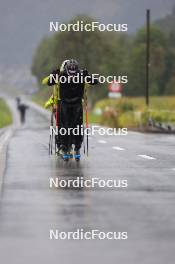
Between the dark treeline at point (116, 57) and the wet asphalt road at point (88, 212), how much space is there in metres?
121

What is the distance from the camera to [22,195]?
12.6m

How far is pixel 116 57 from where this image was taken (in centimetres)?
15338

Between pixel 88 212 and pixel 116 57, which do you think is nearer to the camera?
pixel 88 212

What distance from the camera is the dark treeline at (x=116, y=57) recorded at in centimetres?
14000

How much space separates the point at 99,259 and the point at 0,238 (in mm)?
1413

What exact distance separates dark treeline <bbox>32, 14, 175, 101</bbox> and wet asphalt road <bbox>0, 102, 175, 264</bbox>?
121 m

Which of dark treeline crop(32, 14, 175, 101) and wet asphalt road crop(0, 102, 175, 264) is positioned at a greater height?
dark treeline crop(32, 14, 175, 101)

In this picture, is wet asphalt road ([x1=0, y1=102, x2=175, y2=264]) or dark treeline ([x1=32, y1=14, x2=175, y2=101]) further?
dark treeline ([x1=32, y1=14, x2=175, y2=101])

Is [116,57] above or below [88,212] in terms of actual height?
above

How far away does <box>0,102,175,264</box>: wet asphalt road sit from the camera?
8.26 meters

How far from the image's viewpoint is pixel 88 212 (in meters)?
10.8

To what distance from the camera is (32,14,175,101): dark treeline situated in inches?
5512

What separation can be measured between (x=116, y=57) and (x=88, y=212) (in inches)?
5637

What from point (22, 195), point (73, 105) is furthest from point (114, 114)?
point (22, 195)
